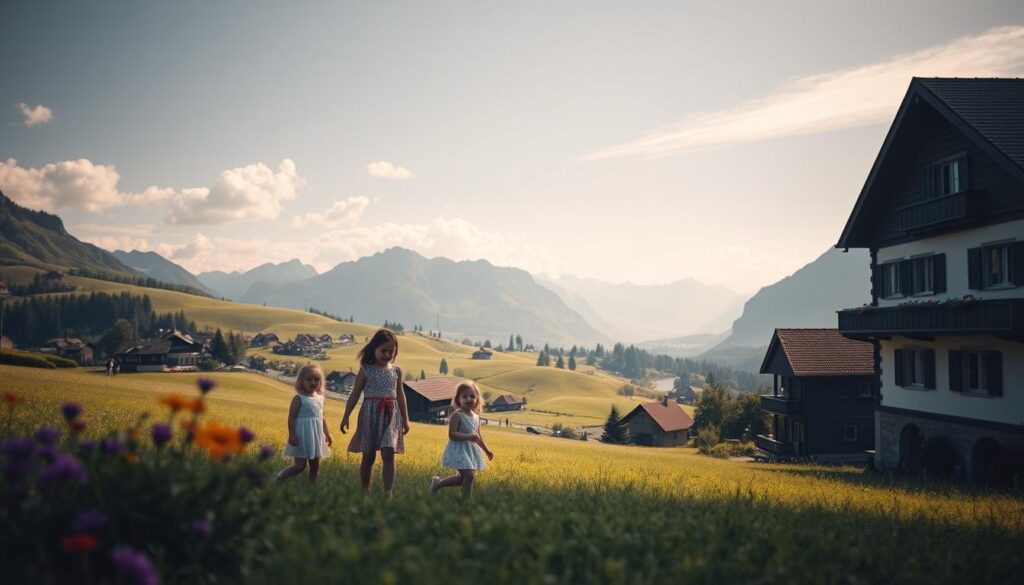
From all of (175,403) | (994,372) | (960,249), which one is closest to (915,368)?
(994,372)

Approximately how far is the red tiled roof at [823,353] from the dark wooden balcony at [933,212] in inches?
688

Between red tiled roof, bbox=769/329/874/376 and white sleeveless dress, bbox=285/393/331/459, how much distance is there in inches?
1552

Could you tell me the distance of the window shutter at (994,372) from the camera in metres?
22.7

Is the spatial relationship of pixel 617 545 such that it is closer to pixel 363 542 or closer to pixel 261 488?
pixel 363 542

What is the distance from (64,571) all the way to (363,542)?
88.8 inches

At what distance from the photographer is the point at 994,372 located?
22.8 meters

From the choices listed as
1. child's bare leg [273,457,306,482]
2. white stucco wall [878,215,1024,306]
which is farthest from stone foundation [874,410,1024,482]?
child's bare leg [273,457,306,482]

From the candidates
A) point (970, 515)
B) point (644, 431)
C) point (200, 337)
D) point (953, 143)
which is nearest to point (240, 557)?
point (970, 515)

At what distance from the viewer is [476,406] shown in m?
10.8

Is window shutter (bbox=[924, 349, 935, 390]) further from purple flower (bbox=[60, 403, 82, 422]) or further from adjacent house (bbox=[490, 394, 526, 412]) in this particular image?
adjacent house (bbox=[490, 394, 526, 412])

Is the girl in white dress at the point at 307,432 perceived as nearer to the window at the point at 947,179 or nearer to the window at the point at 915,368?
the window at the point at 947,179

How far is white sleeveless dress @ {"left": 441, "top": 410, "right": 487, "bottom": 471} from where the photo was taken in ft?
32.5

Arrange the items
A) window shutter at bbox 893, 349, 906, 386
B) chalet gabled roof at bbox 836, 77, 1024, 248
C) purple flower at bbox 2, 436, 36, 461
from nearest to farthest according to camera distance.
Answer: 1. purple flower at bbox 2, 436, 36, 461
2. chalet gabled roof at bbox 836, 77, 1024, 248
3. window shutter at bbox 893, 349, 906, 386

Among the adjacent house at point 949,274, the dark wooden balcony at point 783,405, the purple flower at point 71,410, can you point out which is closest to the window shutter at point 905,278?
the adjacent house at point 949,274
